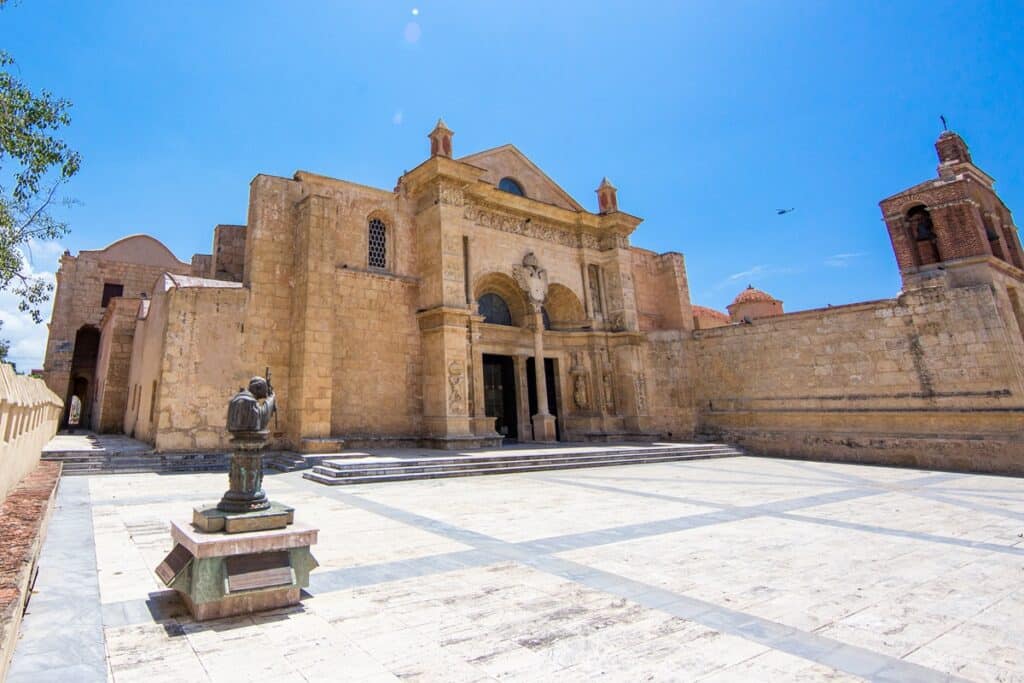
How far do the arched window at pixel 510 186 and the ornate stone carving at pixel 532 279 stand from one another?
8.82 ft

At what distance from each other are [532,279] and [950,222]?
12.5m

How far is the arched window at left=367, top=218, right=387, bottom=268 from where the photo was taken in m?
15.6

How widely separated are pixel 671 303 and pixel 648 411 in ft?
19.5

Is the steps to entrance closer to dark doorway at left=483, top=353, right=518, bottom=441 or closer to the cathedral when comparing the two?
the cathedral

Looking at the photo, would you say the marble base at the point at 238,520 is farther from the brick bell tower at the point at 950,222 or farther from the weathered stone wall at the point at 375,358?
the brick bell tower at the point at 950,222

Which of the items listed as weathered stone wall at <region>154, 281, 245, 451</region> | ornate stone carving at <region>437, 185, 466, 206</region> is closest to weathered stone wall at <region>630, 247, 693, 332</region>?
ornate stone carving at <region>437, 185, 466, 206</region>

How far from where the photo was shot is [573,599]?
11.4 ft

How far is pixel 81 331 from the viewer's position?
23.9 meters

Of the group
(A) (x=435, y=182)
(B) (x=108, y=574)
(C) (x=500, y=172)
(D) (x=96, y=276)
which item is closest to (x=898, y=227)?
(C) (x=500, y=172)

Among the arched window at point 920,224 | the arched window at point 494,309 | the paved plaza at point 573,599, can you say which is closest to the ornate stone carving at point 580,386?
the arched window at point 494,309

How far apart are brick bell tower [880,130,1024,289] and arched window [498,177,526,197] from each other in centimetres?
1216

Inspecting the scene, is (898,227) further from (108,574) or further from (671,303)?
(108,574)

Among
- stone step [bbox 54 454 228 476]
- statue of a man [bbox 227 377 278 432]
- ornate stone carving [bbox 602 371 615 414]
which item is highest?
ornate stone carving [bbox 602 371 615 414]

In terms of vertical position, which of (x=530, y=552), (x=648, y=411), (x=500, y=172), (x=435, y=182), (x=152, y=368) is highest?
(x=500, y=172)
